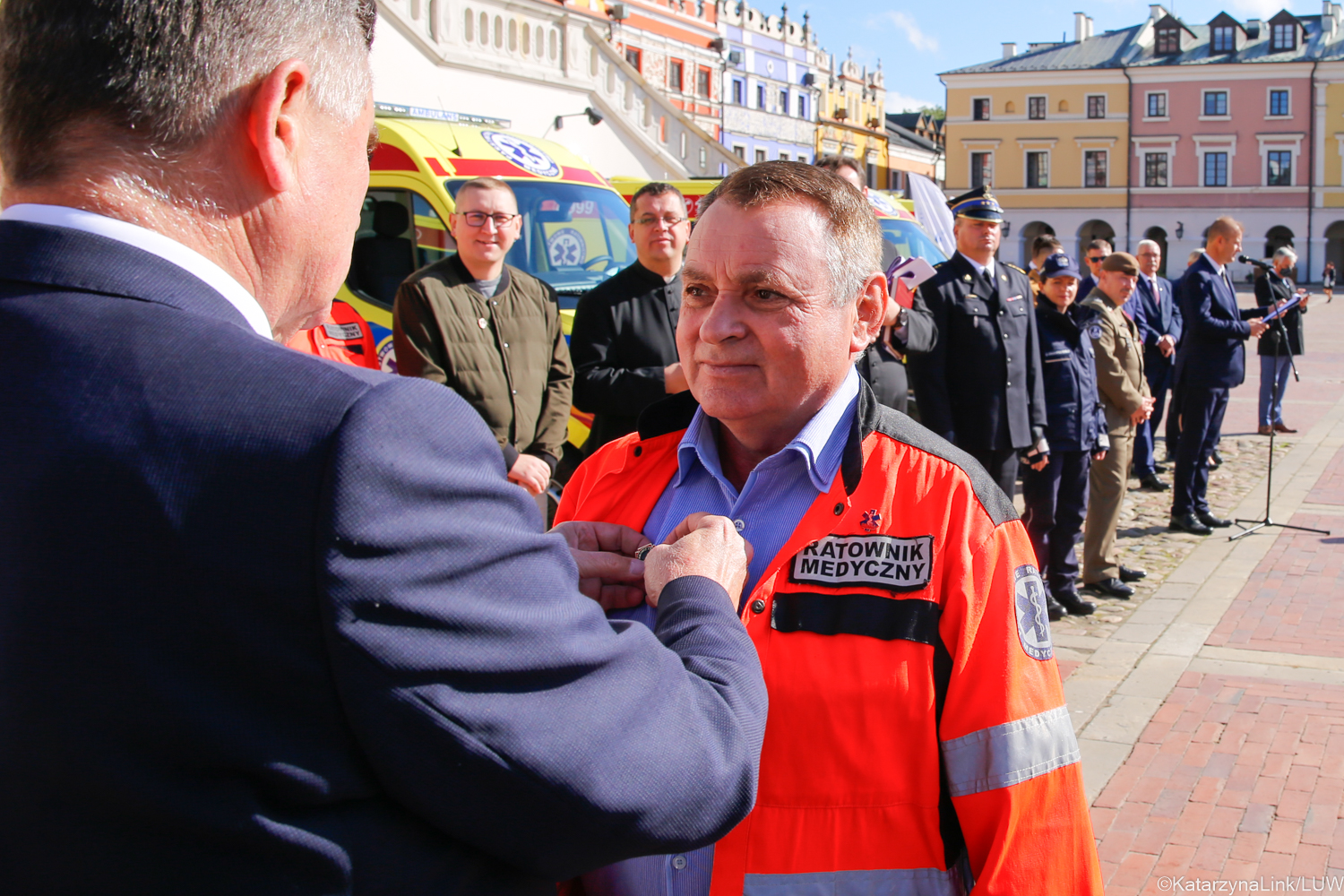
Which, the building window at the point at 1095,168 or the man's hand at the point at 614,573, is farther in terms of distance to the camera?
the building window at the point at 1095,168

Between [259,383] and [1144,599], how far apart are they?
672 cm

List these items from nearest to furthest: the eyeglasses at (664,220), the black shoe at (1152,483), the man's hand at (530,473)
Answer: the man's hand at (530,473), the eyeglasses at (664,220), the black shoe at (1152,483)

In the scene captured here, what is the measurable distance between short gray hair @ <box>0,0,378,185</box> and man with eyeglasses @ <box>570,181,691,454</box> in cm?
410

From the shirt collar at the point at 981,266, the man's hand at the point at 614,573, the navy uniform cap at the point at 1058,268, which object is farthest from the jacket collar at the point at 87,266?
the navy uniform cap at the point at 1058,268

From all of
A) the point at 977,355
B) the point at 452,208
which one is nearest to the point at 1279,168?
the point at 452,208

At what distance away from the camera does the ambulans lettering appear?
1819mm

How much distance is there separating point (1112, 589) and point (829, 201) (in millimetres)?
5615

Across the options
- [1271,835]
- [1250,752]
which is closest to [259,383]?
[1271,835]

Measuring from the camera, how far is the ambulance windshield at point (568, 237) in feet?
29.3

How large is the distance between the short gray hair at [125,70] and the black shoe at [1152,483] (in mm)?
10207

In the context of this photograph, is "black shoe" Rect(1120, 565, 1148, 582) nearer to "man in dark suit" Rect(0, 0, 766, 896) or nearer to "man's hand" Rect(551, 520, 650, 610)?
"man's hand" Rect(551, 520, 650, 610)

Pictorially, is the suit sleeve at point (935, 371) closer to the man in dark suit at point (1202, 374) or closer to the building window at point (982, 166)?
the man in dark suit at point (1202, 374)

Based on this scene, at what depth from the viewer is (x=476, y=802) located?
109cm

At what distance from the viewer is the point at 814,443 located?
2.04 meters
